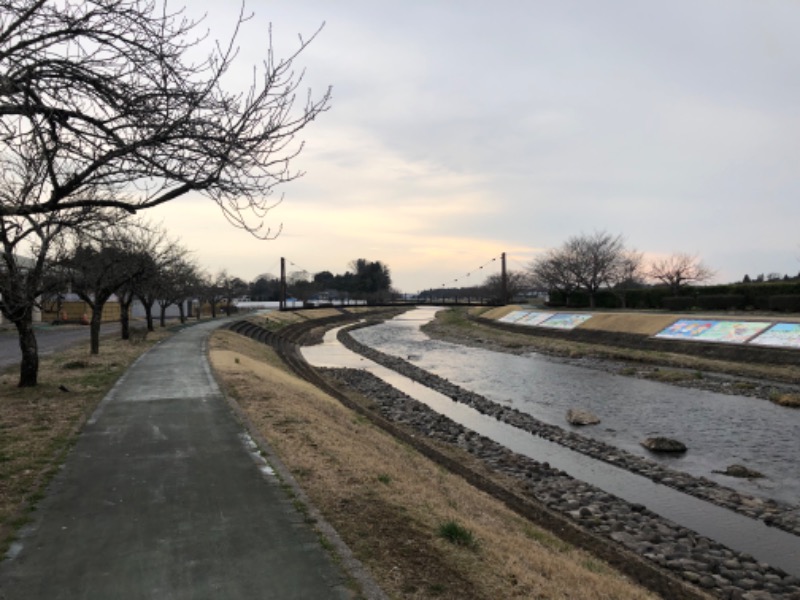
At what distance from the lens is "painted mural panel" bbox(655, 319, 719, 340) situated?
2975cm

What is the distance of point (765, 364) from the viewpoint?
23344 millimetres

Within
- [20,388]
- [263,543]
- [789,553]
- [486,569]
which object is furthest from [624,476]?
[20,388]

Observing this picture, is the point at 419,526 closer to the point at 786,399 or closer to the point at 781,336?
the point at 786,399

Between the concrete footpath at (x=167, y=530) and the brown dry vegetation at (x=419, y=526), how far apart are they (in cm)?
53

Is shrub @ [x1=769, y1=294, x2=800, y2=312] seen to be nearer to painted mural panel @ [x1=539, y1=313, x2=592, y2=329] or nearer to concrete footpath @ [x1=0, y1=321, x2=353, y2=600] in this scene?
painted mural panel @ [x1=539, y1=313, x2=592, y2=329]

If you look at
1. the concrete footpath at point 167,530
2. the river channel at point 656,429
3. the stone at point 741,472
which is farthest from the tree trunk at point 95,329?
the stone at point 741,472

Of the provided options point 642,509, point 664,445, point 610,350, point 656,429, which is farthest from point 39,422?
point 610,350

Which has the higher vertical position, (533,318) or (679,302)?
(679,302)

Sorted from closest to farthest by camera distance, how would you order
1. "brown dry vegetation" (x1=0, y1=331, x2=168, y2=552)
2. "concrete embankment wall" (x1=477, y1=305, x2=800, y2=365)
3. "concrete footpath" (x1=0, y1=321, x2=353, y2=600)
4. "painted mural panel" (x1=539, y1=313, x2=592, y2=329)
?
"concrete footpath" (x1=0, y1=321, x2=353, y2=600) → "brown dry vegetation" (x1=0, y1=331, x2=168, y2=552) → "concrete embankment wall" (x1=477, y1=305, x2=800, y2=365) → "painted mural panel" (x1=539, y1=313, x2=592, y2=329)

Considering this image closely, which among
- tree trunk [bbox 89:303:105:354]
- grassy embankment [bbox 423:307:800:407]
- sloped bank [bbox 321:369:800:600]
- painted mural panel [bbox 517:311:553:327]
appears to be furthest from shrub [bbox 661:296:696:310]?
tree trunk [bbox 89:303:105:354]

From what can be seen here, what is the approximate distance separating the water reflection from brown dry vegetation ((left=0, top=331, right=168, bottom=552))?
11866 mm

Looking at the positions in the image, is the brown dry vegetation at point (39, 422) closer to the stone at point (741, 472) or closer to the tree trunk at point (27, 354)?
the tree trunk at point (27, 354)

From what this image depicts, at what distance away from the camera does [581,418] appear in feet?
52.9

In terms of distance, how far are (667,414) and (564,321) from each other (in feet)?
97.7
